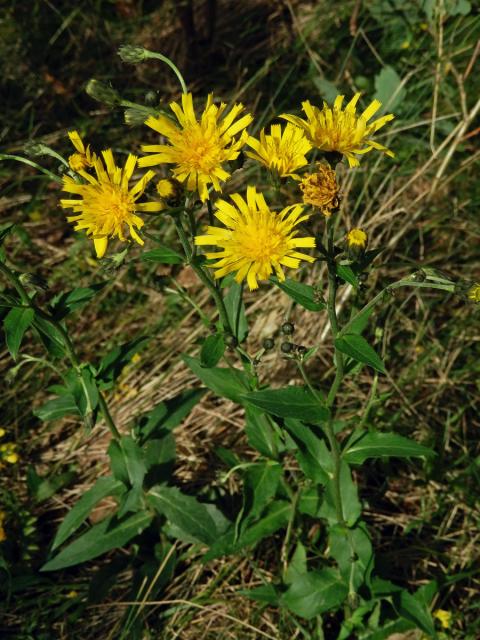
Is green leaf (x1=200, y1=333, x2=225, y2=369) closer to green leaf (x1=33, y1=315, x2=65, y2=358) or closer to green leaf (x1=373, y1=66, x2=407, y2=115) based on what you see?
green leaf (x1=33, y1=315, x2=65, y2=358)

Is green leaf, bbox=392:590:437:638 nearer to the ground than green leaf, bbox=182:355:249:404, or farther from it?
nearer to the ground

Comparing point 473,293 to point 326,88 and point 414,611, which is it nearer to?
point 414,611

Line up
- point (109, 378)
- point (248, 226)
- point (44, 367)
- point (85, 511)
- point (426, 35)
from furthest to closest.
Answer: point (426, 35) → point (44, 367) → point (85, 511) → point (109, 378) → point (248, 226)

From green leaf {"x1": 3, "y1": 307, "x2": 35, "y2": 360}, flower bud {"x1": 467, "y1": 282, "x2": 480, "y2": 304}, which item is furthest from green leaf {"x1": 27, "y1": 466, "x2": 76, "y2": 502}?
flower bud {"x1": 467, "y1": 282, "x2": 480, "y2": 304}

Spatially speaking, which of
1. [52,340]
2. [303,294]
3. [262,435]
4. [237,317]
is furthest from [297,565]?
[52,340]

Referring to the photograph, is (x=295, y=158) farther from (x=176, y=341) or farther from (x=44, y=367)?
(x=44, y=367)

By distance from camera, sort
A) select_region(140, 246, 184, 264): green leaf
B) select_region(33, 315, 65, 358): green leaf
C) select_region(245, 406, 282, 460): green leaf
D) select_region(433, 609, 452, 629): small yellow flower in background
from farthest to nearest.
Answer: select_region(433, 609, 452, 629): small yellow flower in background < select_region(245, 406, 282, 460): green leaf < select_region(33, 315, 65, 358): green leaf < select_region(140, 246, 184, 264): green leaf

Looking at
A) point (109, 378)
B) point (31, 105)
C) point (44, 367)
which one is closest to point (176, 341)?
point (44, 367)

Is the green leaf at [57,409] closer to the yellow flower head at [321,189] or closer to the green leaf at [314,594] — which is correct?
the green leaf at [314,594]
